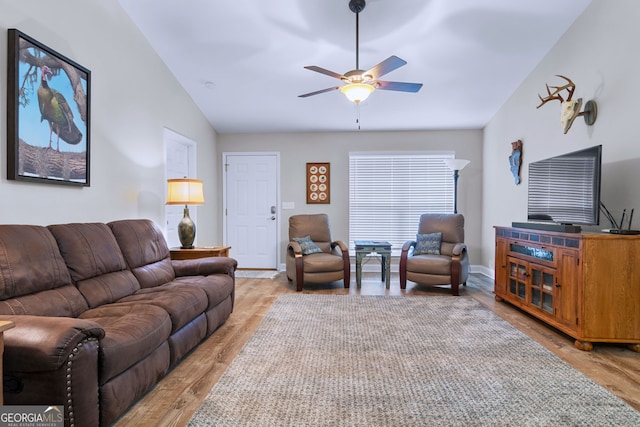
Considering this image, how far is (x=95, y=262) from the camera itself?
2387mm

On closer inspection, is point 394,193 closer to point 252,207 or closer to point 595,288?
point 252,207

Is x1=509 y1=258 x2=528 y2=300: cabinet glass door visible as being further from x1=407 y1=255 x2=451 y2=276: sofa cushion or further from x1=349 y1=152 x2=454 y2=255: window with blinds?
x1=349 y1=152 x2=454 y2=255: window with blinds

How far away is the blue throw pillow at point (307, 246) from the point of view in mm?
4832

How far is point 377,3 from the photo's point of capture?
3.10 m

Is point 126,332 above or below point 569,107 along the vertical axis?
below

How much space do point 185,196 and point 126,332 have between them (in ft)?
6.98

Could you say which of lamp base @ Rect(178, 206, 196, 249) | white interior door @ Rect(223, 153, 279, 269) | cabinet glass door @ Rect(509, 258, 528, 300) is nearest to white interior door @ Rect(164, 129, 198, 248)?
lamp base @ Rect(178, 206, 196, 249)

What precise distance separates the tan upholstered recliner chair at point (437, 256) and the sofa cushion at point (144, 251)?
2.90 metres

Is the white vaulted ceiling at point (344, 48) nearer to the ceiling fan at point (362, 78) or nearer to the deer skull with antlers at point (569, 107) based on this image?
the ceiling fan at point (362, 78)

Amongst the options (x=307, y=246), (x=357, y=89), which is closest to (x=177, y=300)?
(x=357, y=89)

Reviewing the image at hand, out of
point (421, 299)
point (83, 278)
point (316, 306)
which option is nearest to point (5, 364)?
point (83, 278)

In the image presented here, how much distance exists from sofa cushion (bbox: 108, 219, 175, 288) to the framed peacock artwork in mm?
498

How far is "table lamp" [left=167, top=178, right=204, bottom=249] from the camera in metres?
3.68

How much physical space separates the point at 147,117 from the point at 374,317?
3.21 metres
